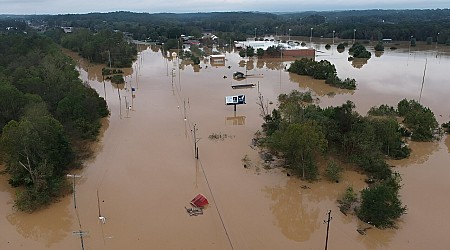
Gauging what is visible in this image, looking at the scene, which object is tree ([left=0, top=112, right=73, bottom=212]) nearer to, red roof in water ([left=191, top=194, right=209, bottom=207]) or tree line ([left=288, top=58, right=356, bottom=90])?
red roof in water ([left=191, top=194, right=209, bottom=207])

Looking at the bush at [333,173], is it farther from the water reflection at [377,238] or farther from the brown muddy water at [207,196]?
the water reflection at [377,238]

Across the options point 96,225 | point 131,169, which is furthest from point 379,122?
point 96,225

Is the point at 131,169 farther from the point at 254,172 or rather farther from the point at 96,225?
the point at 254,172

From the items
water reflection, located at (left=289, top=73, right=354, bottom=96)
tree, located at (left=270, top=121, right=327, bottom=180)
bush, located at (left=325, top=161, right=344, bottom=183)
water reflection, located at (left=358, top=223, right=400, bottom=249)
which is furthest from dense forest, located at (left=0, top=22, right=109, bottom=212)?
water reflection, located at (left=289, top=73, right=354, bottom=96)

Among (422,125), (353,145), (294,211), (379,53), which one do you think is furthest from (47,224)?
(379,53)

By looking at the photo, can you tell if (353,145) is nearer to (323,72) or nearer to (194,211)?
(194,211)
